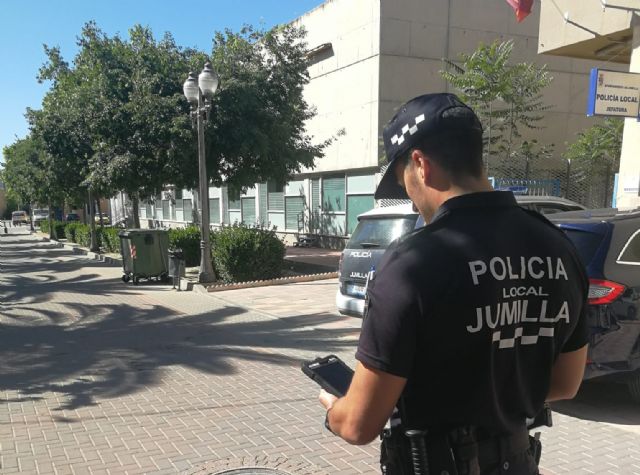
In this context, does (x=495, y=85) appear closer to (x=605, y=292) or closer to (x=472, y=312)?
(x=605, y=292)

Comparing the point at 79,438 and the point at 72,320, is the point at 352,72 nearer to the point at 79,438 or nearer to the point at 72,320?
the point at 72,320

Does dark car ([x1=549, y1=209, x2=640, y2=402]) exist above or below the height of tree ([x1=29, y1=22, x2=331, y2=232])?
below

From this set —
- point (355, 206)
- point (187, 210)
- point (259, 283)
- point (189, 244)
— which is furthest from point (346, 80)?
point (187, 210)

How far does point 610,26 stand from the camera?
9.89 metres

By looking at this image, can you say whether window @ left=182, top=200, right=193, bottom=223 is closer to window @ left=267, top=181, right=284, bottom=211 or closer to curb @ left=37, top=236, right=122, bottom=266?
curb @ left=37, top=236, right=122, bottom=266

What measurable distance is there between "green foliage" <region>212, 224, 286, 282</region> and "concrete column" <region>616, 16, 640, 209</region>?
772cm

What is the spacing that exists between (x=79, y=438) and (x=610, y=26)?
35.5ft

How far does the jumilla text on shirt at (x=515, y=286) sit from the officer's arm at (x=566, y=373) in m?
0.25

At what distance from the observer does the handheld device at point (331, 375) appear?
5.55 feet

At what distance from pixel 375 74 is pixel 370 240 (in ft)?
37.8

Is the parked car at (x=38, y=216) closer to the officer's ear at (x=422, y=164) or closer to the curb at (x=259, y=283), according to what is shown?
the curb at (x=259, y=283)

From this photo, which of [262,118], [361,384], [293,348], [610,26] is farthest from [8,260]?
[361,384]

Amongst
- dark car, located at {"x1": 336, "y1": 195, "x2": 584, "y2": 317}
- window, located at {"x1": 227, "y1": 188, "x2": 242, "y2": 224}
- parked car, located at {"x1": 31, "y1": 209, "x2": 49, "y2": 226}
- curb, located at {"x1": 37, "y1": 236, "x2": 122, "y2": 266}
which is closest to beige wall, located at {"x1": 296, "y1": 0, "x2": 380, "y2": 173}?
window, located at {"x1": 227, "y1": 188, "x2": 242, "y2": 224}

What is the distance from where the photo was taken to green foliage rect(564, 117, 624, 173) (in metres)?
15.2
